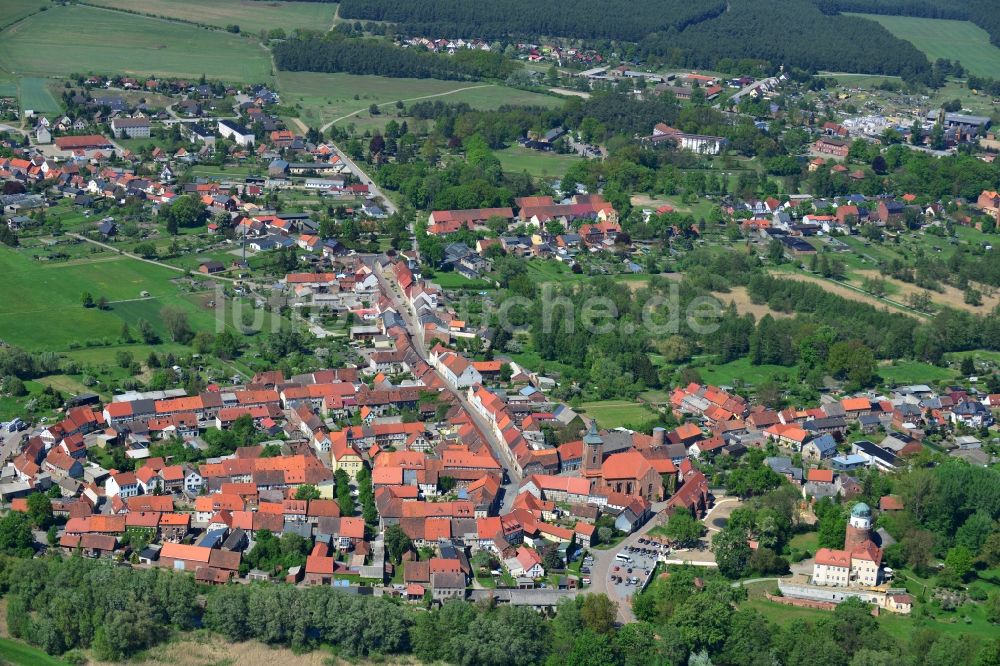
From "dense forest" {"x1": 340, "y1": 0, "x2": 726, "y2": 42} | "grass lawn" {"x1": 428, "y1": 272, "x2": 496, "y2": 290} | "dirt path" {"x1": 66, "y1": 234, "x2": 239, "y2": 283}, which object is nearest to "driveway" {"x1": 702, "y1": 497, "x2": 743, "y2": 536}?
"grass lawn" {"x1": 428, "y1": 272, "x2": 496, "y2": 290}

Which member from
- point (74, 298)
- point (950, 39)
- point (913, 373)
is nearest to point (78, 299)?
point (74, 298)

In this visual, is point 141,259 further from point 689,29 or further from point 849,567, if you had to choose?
point 689,29

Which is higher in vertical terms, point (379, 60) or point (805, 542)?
point (379, 60)

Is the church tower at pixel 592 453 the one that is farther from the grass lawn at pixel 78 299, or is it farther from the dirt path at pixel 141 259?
the dirt path at pixel 141 259

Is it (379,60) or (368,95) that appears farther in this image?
(379,60)

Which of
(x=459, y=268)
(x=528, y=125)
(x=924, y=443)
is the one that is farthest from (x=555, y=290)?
(x=528, y=125)

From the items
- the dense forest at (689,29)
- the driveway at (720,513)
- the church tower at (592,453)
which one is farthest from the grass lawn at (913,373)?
the dense forest at (689,29)
